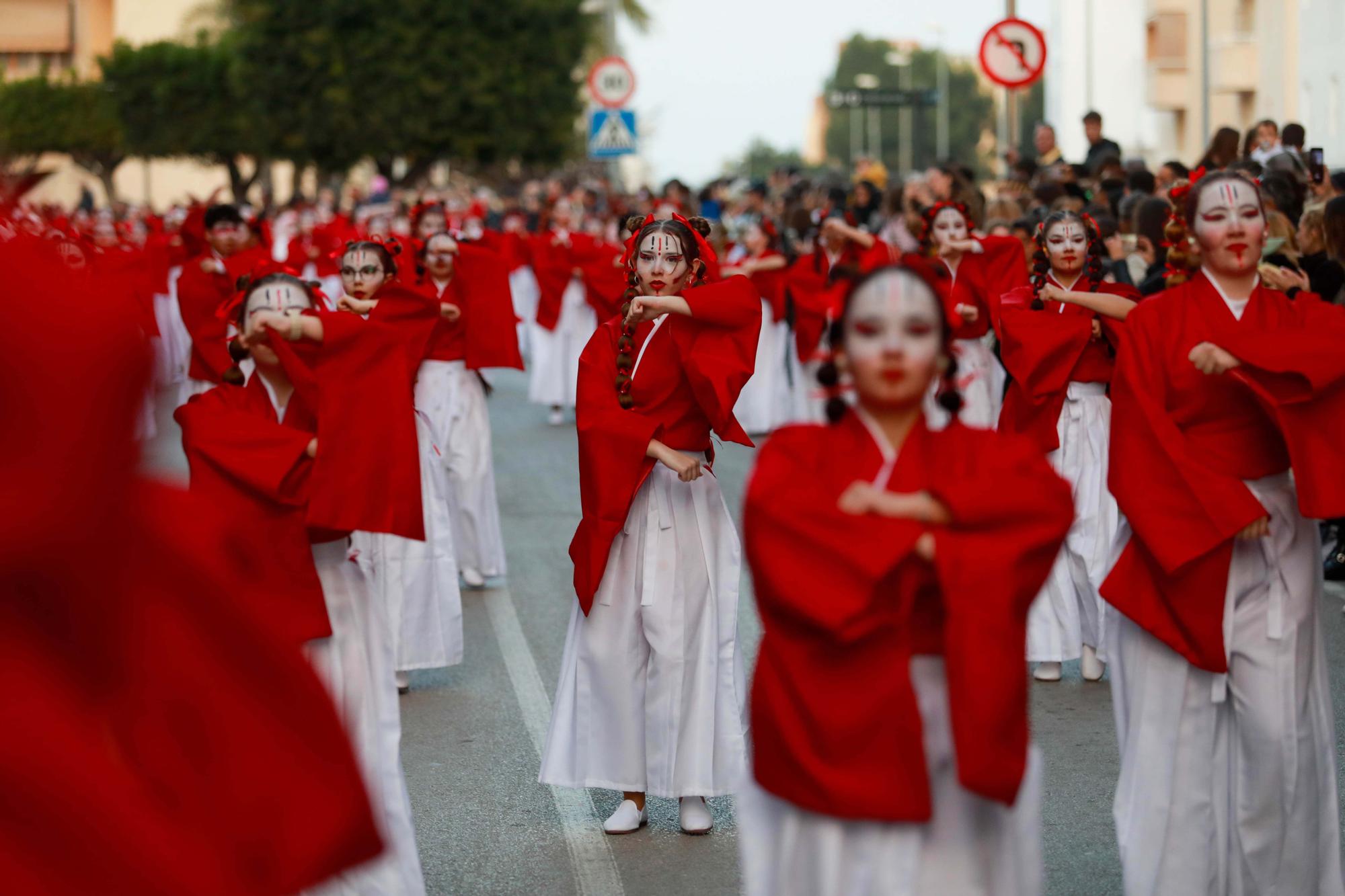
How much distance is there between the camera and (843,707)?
3.92m

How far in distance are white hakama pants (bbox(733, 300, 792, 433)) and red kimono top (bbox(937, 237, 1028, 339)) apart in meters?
7.83

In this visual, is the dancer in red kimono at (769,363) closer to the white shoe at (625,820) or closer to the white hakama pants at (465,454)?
the white hakama pants at (465,454)

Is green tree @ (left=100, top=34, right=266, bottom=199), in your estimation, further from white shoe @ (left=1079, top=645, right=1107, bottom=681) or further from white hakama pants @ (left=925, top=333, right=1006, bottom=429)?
white shoe @ (left=1079, top=645, right=1107, bottom=681)

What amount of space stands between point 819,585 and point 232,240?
29.3 feet

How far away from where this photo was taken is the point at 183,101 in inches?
2458

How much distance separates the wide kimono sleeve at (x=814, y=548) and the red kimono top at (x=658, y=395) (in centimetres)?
232

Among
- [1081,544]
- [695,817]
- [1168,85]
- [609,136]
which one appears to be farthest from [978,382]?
[1168,85]

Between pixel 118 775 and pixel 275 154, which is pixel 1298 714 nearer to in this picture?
pixel 118 775

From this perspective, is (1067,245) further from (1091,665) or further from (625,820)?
(625,820)

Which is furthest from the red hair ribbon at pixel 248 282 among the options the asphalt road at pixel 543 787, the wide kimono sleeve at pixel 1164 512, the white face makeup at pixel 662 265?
the wide kimono sleeve at pixel 1164 512

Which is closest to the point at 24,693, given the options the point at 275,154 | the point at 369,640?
the point at 369,640

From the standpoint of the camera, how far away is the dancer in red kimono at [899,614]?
3834mm

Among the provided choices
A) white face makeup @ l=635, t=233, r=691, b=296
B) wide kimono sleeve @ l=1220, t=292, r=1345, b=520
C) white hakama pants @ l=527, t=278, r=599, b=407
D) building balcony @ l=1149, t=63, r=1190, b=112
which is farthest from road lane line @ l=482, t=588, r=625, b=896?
building balcony @ l=1149, t=63, r=1190, b=112

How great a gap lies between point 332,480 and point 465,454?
18.0ft
